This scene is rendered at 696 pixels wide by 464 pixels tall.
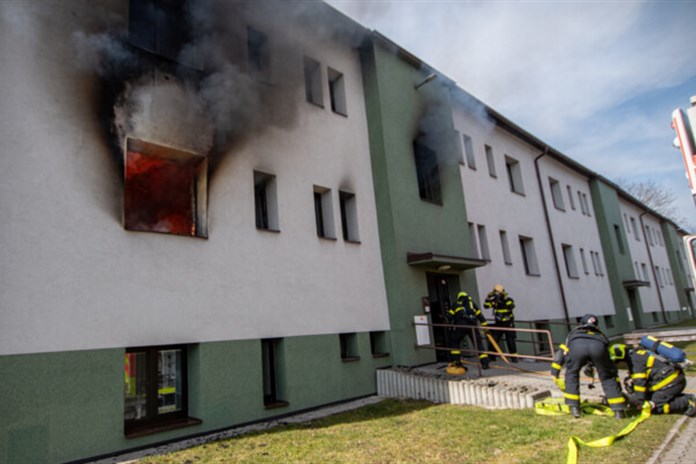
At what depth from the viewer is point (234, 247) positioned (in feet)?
27.9

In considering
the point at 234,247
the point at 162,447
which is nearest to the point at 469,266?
the point at 234,247

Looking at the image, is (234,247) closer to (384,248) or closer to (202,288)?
(202,288)

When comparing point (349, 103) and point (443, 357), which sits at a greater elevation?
point (349, 103)

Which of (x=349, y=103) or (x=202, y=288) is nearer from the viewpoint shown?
(x=202, y=288)

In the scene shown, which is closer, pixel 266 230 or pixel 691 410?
pixel 691 410

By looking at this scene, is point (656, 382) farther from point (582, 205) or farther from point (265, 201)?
point (582, 205)

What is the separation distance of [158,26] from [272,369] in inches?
265

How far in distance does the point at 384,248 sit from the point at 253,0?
21.1ft

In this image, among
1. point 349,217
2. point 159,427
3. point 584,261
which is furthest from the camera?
point 584,261

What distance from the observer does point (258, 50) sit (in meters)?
10.4

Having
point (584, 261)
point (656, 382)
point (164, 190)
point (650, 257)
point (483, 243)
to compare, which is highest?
point (650, 257)

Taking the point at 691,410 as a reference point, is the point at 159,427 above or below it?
above

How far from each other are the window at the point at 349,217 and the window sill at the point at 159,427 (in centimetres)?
536

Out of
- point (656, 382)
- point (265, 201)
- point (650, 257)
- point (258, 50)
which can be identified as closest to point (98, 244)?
point (265, 201)
